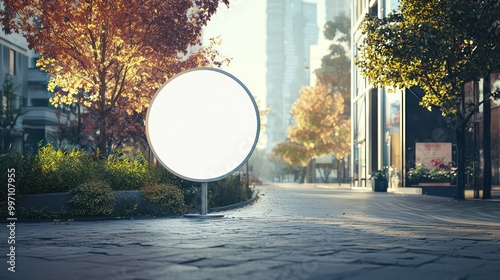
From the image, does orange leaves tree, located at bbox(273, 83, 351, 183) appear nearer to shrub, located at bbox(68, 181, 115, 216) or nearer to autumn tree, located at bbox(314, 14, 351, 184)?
autumn tree, located at bbox(314, 14, 351, 184)

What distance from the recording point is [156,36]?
22.9 meters

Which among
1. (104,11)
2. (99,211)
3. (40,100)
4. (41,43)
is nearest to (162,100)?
(99,211)

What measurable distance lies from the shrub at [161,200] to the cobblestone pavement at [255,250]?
2.49 m

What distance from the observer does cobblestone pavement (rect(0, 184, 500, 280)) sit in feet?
25.1

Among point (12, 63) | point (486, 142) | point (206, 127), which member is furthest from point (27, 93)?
point (206, 127)

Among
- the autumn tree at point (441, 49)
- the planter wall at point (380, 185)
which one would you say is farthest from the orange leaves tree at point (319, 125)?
the autumn tree at point (441, 49)

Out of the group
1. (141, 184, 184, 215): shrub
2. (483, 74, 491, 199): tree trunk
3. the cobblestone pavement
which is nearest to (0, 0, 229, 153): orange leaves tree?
(141, 184, 184, 215): shrub

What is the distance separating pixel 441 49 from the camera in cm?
2416

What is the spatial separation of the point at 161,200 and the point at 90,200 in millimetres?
1944

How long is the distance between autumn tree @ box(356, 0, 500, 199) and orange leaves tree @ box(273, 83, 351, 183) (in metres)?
49.7

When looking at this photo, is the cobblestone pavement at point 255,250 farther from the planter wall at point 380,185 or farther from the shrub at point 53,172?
the planter wall at point 380,185

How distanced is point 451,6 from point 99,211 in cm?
1371

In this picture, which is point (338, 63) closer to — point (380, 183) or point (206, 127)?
point (380, 183)

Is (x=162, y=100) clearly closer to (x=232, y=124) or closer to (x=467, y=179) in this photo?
(x=232, y=124)
